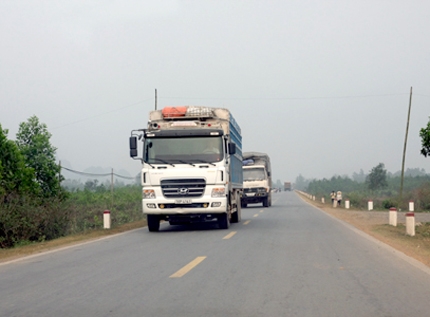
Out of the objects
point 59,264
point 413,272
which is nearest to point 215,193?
point 59,264

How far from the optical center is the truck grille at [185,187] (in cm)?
1658

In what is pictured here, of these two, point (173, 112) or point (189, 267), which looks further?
point (173, 112)

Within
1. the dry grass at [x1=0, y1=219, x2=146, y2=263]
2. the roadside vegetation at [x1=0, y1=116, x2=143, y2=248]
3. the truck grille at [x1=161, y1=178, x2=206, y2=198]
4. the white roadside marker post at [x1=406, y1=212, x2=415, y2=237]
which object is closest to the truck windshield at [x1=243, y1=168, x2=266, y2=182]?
the roadside vegetation at [x1=0, y1=116, x2=143, y2=248]

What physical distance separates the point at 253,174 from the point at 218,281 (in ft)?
102

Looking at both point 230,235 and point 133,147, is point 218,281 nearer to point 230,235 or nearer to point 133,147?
point 230,235

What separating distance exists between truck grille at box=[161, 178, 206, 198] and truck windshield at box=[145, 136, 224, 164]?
611mm

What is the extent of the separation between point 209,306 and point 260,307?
61 cm

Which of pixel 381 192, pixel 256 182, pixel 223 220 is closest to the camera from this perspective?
pixel 223 220

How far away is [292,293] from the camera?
23.7ft

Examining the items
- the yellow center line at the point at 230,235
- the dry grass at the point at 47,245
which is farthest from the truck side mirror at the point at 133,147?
the yellow center line at the point at 230,235

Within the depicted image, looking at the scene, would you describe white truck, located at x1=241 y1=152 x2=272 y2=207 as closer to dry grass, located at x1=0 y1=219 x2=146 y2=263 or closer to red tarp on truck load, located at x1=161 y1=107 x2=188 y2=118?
dry grass, located at x1=0 y1=219 x2=146 y2=263

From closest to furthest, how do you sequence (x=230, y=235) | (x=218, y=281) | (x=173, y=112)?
(x=218, y=281) → (x=230, y=235) → (x=173, y=112)

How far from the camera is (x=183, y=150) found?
16.9 metres

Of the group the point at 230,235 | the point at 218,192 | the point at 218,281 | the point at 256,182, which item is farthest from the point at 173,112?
the point at 256,182
